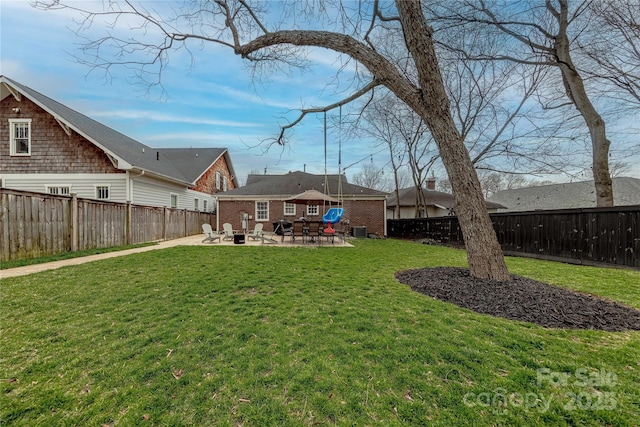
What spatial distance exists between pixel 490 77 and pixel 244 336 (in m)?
19.4

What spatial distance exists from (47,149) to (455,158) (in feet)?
58.1

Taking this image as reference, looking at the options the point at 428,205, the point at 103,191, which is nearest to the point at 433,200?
the point at 428,205

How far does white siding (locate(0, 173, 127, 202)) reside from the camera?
13000 millimetres

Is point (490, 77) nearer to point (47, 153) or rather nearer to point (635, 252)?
point (635, 252)

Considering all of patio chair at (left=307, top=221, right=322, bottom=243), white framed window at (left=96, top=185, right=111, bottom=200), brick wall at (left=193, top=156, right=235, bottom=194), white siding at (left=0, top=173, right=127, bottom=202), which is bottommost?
patio chair at (left=307, top=221, right=322, bottom=243)

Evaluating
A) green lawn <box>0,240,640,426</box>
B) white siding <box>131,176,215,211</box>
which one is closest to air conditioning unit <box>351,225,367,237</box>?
white siding <box>131,176,215,211</box>

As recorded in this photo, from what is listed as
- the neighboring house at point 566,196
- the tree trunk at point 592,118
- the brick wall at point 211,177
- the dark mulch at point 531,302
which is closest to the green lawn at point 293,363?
the dark mulch at point 531,302

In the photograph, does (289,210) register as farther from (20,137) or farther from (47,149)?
(20,137)

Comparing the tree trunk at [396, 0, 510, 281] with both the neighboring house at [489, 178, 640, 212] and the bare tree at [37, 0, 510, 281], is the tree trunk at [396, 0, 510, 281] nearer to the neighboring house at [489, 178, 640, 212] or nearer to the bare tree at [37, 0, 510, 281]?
the bare tree at [37, 0, 510, 281]

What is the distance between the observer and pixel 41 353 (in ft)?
8.24

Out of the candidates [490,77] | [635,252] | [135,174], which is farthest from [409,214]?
[135,174]

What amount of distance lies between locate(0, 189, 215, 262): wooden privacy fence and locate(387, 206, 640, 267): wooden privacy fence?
15009 millimetres

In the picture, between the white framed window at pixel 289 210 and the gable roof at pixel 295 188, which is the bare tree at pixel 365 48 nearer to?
the gable roof at pixel 295 188

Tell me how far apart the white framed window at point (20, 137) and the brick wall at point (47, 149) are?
0.16 meters
